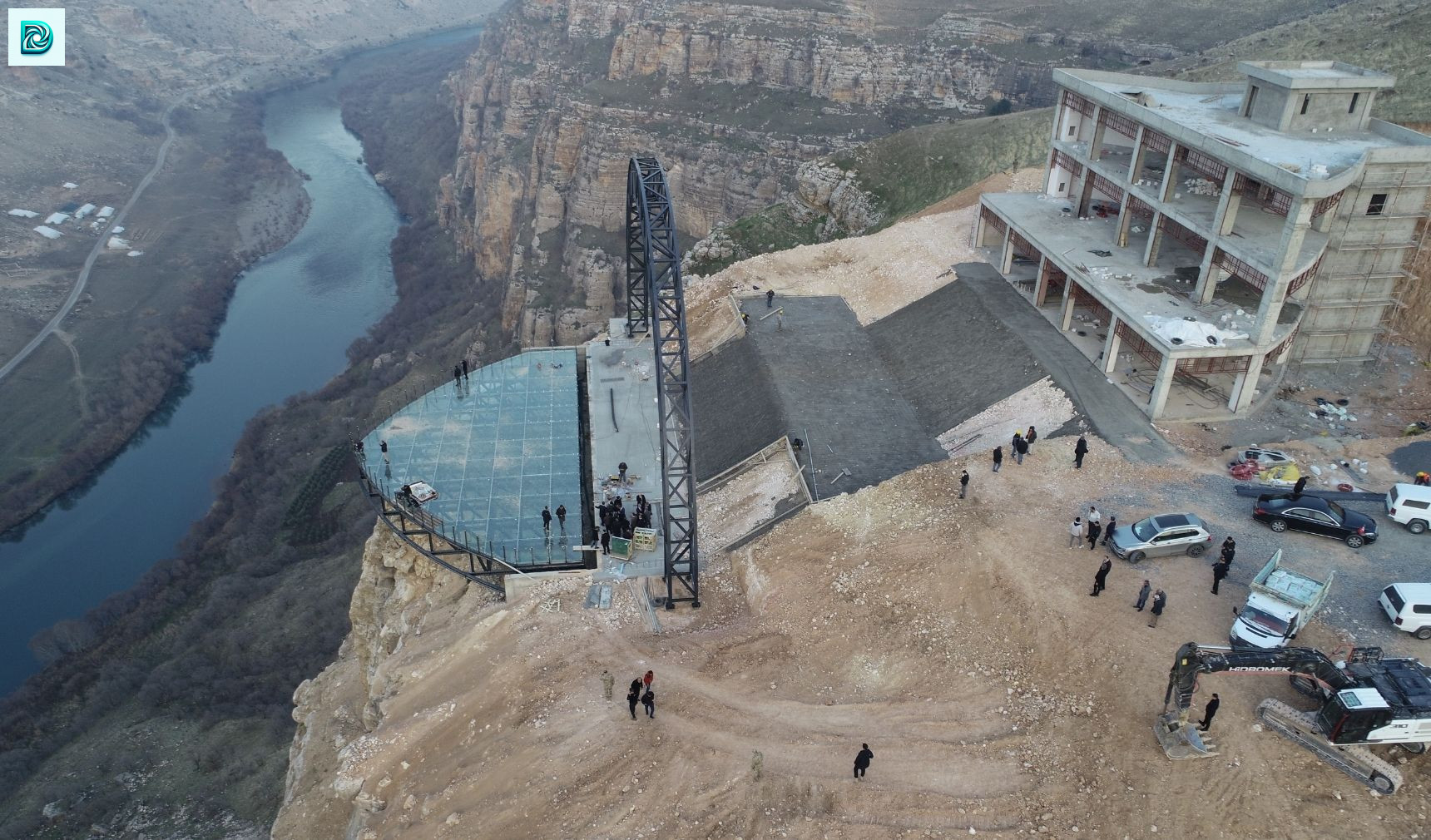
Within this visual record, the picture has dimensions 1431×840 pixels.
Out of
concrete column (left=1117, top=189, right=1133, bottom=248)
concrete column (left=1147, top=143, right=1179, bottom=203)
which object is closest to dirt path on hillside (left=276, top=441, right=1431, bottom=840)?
concrete column (left=1147, top=143, right=1179, bottom=203)

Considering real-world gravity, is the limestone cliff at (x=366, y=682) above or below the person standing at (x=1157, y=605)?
below

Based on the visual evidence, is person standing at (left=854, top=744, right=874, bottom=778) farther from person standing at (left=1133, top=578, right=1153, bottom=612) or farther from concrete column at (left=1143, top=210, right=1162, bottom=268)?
concrete column at (left=1143, top=210, right=1162, bottom=268)

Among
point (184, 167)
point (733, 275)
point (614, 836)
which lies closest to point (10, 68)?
point (184, 167)

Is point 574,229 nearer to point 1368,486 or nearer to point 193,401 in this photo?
point 193,401

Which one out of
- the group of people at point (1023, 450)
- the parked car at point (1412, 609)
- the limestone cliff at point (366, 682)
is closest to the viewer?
the parked car at point (1412, 609)

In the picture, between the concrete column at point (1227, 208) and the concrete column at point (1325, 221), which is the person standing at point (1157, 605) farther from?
the concrete column at point (1325, 221)

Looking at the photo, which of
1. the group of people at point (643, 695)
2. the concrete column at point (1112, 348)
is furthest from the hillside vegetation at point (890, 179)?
the group of people at point (643, 695)
